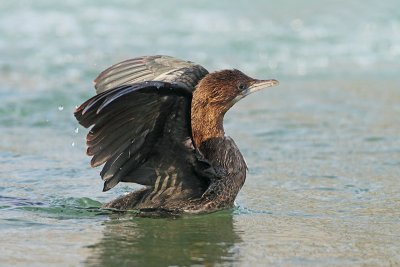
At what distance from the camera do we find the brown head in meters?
8.16

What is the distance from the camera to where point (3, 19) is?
18.0m

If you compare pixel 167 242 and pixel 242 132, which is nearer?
pixel 167 242

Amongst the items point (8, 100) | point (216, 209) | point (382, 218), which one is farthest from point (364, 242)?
point (8, 100)

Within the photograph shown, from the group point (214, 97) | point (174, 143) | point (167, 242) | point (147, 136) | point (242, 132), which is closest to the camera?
point (167, 242)

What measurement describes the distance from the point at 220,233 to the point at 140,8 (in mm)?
11536

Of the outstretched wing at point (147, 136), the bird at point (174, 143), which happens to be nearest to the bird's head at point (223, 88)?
the bird at point (174, 143)

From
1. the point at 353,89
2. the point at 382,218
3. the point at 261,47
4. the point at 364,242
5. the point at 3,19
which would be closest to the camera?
the point at 364,242

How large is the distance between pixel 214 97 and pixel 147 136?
0.79 metres

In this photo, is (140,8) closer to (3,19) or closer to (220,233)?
(3,19)

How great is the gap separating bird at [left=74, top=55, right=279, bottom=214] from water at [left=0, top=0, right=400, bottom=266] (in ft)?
0.70

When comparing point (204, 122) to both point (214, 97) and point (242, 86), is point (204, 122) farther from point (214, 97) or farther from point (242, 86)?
point (242, 86)

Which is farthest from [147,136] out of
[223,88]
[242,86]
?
[242,86]

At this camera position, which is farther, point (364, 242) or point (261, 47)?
point (261, 47)

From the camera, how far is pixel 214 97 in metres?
8.17
